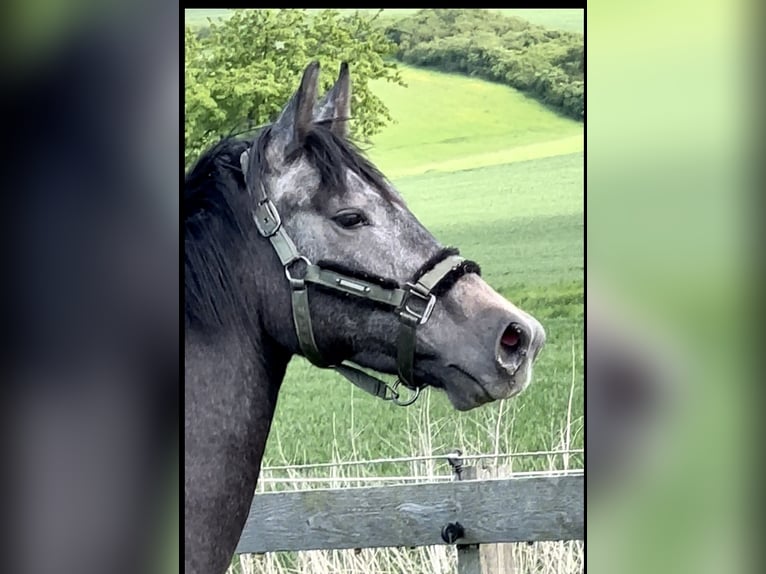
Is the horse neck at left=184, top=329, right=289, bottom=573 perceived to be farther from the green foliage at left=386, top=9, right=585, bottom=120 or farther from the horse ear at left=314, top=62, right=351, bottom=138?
the green foliage at left=386, top=9, right=585, bottom=120

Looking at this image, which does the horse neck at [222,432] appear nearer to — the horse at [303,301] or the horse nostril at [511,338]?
the horse at [303,301]

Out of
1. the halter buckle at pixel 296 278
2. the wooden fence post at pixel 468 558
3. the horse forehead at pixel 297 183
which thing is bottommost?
the wooden fence post at pixel 468 558

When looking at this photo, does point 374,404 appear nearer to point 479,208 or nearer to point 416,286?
point 416,286

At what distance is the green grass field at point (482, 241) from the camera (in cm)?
206

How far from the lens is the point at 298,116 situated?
2025mm

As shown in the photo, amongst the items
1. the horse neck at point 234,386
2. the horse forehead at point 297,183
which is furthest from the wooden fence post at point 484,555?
the horse forehead at point 297,183

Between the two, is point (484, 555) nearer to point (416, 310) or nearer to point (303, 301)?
point (416, 310)

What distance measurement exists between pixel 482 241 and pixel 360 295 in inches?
11.9

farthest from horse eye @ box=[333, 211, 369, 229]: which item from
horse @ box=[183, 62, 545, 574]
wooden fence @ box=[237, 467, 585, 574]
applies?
wooden fence @ box=[237, 467, 585, 574]

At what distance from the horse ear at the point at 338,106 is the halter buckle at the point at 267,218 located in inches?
8.7

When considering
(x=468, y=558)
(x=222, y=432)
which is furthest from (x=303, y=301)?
(x=468, y=558)

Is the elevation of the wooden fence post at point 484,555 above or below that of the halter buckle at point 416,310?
below
